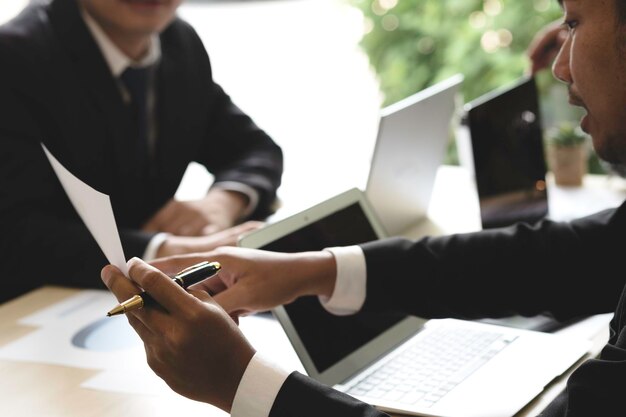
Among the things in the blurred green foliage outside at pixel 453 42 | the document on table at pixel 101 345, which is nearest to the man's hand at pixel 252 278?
the document on table at pixel 101 345

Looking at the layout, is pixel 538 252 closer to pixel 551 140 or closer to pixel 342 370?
pixel 342 370

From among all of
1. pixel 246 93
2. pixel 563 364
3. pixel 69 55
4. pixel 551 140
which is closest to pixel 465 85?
pixel 246 93

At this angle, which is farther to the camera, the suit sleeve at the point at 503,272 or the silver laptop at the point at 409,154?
the silver laptop at the point at 409,154

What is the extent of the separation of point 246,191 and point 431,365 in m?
0.90

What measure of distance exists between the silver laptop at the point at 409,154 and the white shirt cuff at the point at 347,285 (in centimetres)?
35

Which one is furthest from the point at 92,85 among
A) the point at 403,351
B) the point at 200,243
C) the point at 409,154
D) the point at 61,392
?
the point at 403,351

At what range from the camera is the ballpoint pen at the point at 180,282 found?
3.21ft

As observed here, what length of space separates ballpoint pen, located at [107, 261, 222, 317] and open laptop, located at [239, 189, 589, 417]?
24cm

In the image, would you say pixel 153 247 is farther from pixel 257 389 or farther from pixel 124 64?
pixel 257 389

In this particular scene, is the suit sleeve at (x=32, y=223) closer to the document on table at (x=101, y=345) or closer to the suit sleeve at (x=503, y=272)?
the document on table at (x=101, y=345)

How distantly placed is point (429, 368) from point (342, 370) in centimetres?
13

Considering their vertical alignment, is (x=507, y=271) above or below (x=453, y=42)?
below

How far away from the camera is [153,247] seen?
1.77 m

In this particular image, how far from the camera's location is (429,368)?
133 centimetres
